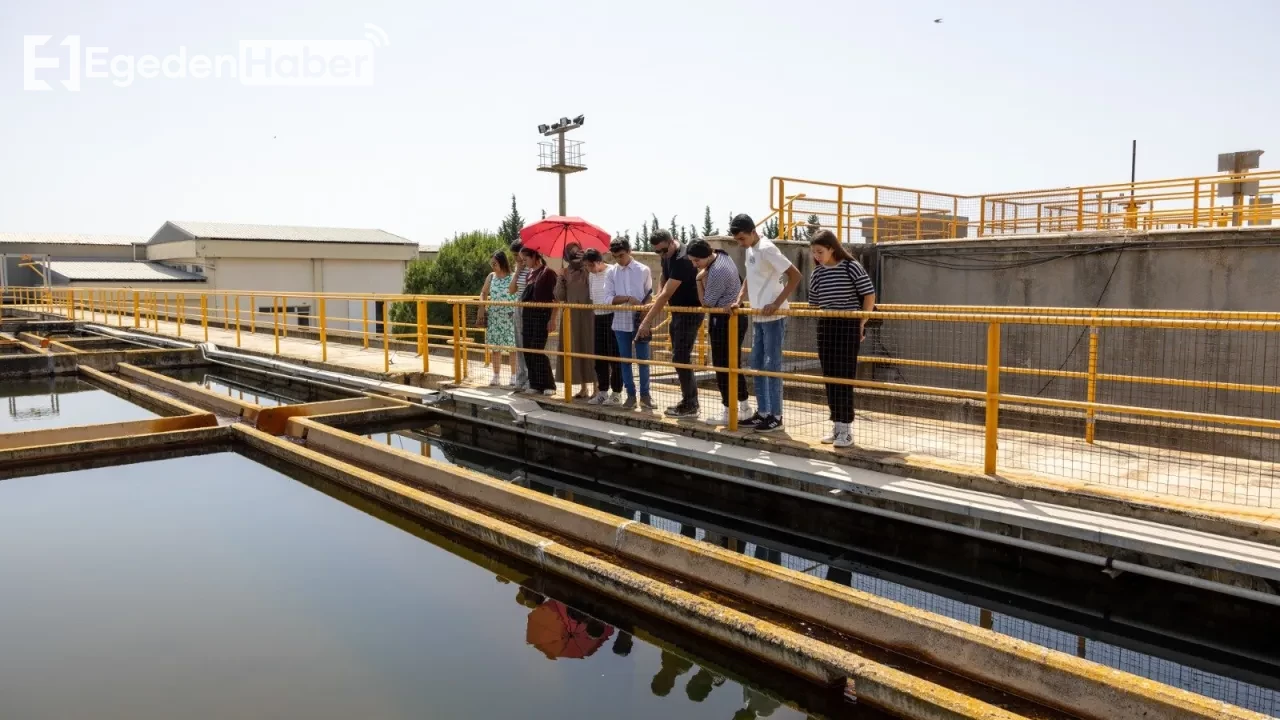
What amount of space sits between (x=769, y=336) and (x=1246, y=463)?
3.08 metres


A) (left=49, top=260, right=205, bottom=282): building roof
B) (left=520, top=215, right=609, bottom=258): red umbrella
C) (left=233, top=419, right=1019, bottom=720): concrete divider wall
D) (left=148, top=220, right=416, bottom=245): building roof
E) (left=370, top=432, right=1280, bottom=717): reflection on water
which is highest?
(left=148, top=220, right=416, bottom=245): building roof

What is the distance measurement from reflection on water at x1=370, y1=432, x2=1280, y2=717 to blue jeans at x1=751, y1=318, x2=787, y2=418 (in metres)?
1.25

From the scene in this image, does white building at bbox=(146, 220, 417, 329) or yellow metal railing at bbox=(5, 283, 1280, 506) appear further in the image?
white building at bbox=(146, 220, 417, 329)

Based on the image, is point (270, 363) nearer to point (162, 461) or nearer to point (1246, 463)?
point (162, 461)

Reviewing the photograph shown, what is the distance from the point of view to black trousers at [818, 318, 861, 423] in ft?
18.6

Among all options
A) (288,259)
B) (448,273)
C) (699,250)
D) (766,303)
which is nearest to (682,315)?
(699,250)

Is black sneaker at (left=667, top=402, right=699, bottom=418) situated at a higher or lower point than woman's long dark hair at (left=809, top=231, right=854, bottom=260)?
lower

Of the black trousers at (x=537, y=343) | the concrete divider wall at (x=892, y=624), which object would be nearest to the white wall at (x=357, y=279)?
the black trousers at (x=537, y=343)

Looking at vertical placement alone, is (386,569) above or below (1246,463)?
below

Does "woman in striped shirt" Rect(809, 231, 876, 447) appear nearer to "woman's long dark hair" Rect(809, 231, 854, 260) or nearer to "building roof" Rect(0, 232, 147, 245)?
"woman's long dark hair" Rect(809, 231, 854, 260)

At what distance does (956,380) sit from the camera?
12.7m

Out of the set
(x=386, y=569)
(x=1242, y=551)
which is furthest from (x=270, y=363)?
(x=1242, y=551)

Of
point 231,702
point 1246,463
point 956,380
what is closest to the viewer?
point 231,702

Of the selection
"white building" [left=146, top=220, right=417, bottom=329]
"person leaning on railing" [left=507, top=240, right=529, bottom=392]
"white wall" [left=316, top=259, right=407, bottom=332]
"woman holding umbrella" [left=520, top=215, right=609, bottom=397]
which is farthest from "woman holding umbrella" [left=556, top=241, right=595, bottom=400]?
"white wall" [left=316, top=259, right=407, bottom=332]
